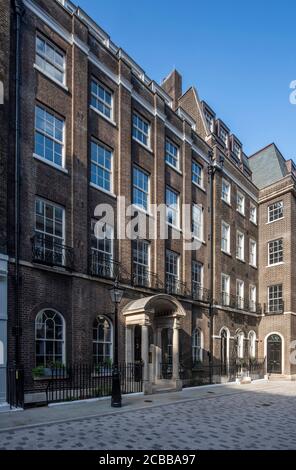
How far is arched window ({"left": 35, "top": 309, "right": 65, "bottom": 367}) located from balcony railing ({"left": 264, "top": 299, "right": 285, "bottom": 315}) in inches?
751

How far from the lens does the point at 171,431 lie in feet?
32.0

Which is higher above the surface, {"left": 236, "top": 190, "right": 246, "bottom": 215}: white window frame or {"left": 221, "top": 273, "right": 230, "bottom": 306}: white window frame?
{"left": 236, "top": 190, "right": 246, "bottom": 215}: white window frame

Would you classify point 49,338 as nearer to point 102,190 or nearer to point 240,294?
point 102,190

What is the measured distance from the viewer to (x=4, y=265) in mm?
12609

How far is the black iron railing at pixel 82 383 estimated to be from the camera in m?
13.7

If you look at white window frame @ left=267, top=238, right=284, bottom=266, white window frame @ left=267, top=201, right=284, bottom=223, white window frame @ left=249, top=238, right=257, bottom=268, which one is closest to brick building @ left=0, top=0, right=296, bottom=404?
white window frame @ left=249, top=238, right=257, bottom=268

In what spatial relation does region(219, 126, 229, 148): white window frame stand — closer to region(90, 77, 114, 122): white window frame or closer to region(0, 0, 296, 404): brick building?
region(0, 0, 296, 404): brick building

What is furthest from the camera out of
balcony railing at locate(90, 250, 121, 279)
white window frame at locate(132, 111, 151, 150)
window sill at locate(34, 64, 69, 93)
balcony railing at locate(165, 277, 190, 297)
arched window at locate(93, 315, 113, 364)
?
balcony railing at locate(165, 277, 190, 297)

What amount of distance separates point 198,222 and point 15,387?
1478 cm

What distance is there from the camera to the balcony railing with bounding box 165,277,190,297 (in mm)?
20734

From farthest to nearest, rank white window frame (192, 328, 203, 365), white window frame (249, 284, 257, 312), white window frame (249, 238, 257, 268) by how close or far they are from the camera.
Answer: white window frame (249, 238, 257, 268), white window frame (249, 284, 257, 312), white window frame (192, 328, 203, 365)

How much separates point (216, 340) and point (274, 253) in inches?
386

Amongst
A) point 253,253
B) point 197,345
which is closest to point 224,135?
point 253,253
